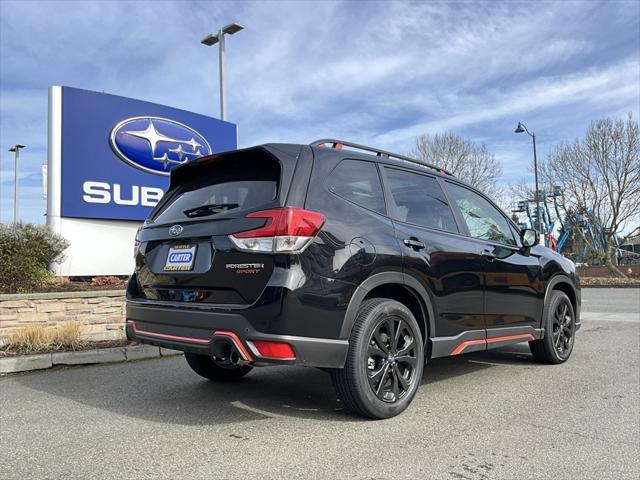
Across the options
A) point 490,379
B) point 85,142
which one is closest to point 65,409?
point 490,379

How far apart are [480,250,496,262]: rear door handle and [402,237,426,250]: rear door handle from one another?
929 millimetres

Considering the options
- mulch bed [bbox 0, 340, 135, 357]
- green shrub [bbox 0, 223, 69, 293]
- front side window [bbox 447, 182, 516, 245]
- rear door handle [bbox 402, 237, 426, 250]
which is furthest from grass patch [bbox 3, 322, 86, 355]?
front side window [bbox 447, 182, 516, 245]

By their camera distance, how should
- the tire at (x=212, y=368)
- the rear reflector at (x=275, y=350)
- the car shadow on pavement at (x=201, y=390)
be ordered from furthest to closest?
the tire at (x=212, y=368), the car shadow on pavement at (x=201, y=390), the rear reflector at (x=275, y=350)

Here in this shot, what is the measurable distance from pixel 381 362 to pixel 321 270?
89 centimetres

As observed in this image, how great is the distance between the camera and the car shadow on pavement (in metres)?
4.06

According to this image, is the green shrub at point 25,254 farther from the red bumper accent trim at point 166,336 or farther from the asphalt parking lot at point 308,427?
the red bumper accent trim at point 166,336

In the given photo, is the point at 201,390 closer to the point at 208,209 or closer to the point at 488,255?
the point at 208,209

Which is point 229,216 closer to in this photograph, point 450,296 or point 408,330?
point 408,330

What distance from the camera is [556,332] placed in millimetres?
5918

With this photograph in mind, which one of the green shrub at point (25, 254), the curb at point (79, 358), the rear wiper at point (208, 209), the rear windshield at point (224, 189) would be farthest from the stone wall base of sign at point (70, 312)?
the rear wiper at point (208, 209)

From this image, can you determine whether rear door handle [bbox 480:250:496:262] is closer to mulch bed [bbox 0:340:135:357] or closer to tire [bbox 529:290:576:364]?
tire [bbox 529:290:576:364]

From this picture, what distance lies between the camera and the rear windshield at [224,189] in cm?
369

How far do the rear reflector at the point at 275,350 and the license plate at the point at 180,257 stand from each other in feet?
2.62

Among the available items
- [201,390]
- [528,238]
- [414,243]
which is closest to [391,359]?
[414,243]
